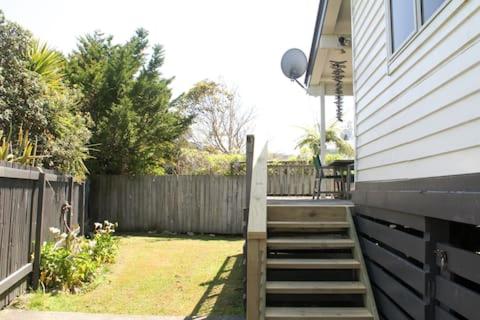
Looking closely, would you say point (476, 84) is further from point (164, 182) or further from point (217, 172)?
point (217, 172)

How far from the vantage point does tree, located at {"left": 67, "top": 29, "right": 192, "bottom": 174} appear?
10.6 meters

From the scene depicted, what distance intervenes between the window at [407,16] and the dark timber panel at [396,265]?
67.2 inches

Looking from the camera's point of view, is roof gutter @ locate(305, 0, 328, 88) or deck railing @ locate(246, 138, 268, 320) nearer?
deck railing @ locate(246, 138, 268, 320)

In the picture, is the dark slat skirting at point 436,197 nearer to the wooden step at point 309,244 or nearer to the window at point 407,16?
the wooden step at point 309,244

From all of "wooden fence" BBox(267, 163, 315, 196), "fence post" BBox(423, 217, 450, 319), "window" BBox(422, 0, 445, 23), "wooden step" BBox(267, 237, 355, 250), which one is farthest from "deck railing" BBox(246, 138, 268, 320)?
"wooden fence" BBox(267, 163, 315, 196)

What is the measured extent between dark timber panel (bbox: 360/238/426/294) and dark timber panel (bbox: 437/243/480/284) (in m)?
0.32

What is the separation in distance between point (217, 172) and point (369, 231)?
906cm

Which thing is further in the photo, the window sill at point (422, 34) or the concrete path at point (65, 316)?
the concrete path at point (65, 316)

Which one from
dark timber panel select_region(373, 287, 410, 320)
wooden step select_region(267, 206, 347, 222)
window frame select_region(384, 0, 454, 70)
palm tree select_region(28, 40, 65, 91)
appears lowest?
dark timber panel select_region(373, 287, 410, 320)

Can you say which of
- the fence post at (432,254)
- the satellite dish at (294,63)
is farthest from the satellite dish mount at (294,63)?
the fence post at (432,254)

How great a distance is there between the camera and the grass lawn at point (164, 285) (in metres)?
4.82

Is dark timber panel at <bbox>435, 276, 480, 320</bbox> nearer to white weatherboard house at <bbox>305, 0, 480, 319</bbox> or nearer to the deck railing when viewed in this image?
white weatherboard house at <bbox>305, 0, 480, 319</bbox>

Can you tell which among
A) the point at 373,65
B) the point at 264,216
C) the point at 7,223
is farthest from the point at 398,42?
the point at 7,223

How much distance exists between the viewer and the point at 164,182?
1122 cm
